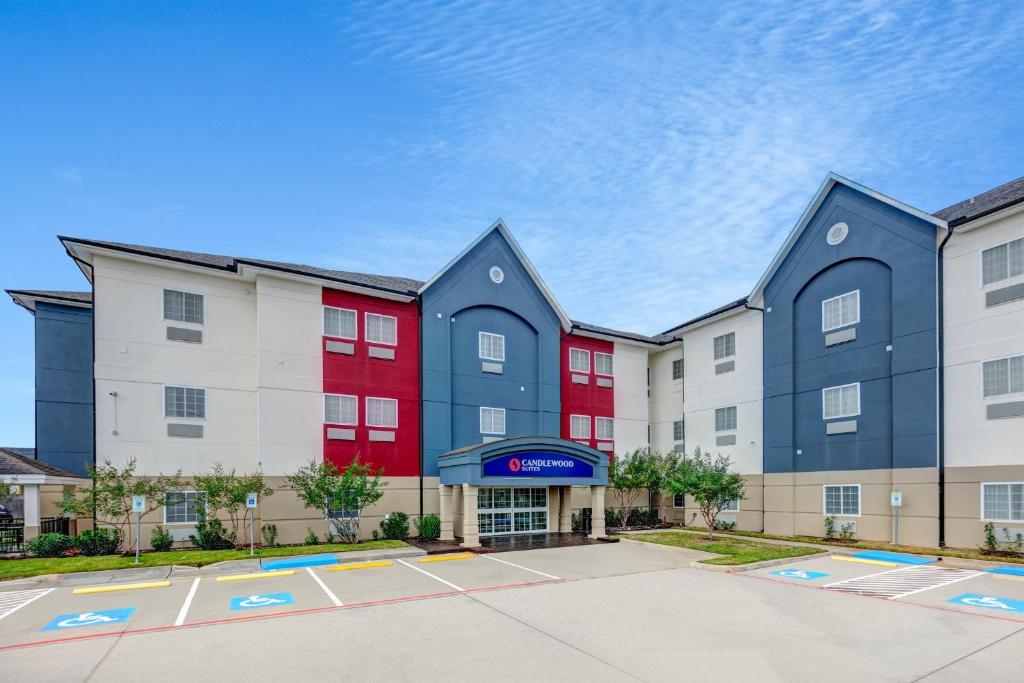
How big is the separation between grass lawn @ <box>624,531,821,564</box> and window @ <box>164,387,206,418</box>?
1683 centimetres

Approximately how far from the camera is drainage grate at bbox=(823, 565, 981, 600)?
1409cm

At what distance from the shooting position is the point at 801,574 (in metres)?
16.5

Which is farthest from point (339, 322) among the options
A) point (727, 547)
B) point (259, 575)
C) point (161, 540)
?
point (727, 547)

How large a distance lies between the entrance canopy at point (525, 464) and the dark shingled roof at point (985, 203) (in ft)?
49.3

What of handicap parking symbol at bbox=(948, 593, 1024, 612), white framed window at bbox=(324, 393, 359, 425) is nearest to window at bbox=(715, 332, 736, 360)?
handicap parking symbol at bbox=(948, 593, 1024, 612)

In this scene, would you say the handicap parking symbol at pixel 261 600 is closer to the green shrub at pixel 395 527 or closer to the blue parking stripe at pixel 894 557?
the green shrub at pixel 395 527

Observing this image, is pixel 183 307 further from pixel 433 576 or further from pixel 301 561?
pixel 433 576

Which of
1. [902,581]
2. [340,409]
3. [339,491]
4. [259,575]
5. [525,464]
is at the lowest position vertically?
[259,575]

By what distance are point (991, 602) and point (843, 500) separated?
1064 cm

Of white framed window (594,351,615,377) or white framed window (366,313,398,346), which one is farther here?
white framed window (594,351,615,377)

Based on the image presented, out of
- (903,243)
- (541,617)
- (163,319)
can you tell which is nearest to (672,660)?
(541,617)

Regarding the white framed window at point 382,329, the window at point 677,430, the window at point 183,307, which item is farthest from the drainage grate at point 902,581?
the window at point 183,307

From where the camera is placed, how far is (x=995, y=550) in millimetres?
18203

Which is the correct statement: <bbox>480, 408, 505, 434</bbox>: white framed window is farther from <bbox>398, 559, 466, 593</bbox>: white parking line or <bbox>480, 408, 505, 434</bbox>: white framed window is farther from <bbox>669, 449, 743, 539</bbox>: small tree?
<bbox>398, 559, 466, 593</bbox>: white parking line
